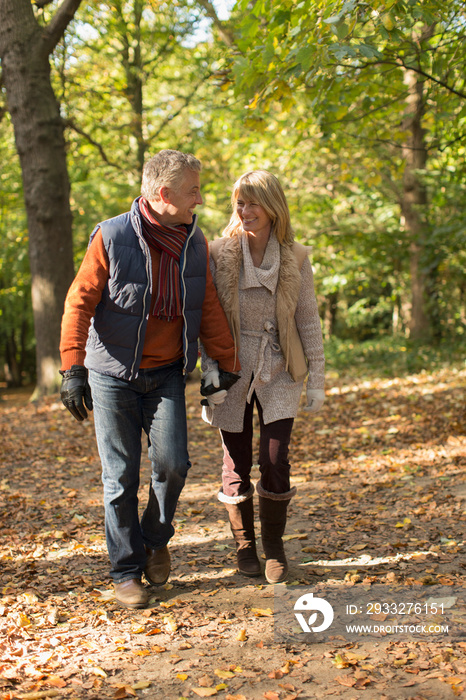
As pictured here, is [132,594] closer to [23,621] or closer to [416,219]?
[23,621]

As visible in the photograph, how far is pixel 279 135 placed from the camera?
Result: 12.3 meters

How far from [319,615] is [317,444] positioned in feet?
12.9

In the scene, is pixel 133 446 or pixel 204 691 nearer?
pixel 204 691

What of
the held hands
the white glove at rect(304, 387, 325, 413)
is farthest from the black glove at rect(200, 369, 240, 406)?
the white glove at rect(304, 387, 325, 413)

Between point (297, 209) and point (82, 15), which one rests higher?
point (82, 15)

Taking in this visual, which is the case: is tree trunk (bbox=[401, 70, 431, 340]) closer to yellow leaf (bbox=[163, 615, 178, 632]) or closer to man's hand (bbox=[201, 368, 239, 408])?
man's hand (bbox=[201, 368, 239, 408])

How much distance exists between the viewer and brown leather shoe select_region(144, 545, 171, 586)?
11.1 ft

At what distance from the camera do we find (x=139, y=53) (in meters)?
13.9

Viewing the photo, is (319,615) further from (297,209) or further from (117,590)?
(297,209)

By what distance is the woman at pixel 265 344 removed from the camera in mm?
3373

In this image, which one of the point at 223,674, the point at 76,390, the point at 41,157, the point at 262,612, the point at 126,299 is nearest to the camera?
the point at 223,674

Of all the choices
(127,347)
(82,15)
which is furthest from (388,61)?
(82,15)

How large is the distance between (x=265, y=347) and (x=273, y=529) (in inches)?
39.7

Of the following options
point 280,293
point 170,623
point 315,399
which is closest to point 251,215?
point 280,293
